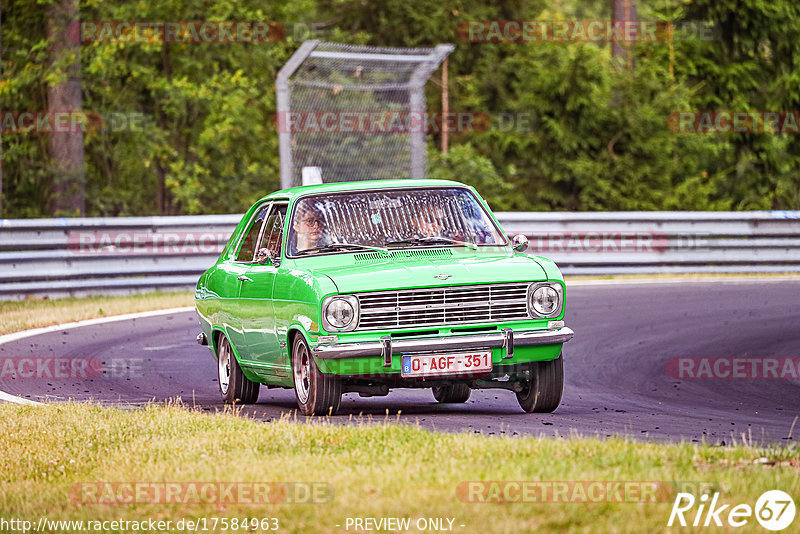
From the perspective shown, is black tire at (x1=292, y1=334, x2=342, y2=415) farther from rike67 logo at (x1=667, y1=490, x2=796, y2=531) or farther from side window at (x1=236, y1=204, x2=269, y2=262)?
rike67 logo at (x1=667, y1=490, x2=796, y2=531)

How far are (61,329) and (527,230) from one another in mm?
8296

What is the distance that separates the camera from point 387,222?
9.79m

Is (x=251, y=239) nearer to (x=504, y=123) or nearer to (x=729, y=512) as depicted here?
(x=729, y=512)

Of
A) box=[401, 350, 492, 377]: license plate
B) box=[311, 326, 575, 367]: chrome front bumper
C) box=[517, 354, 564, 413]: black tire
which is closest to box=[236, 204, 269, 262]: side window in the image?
box=[311, 326, 575, 367]: chrome front bumper

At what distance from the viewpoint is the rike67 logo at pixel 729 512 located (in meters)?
5.39

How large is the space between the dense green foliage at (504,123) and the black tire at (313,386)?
67.9ft

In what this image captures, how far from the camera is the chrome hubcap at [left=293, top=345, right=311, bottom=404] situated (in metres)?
9.16

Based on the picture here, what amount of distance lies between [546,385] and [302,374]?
5.40 ft

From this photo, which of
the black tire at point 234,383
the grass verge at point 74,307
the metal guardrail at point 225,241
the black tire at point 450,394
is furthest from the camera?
the metal guardrail at point 225,241
